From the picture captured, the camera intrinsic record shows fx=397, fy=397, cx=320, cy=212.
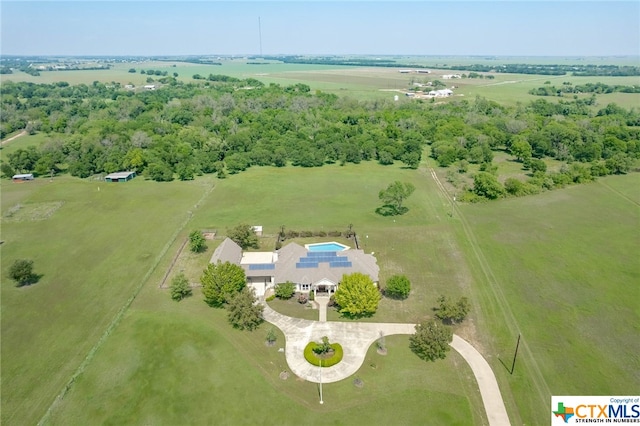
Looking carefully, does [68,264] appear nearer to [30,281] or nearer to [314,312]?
[30,281]

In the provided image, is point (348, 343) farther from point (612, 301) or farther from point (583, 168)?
point (583, 168)

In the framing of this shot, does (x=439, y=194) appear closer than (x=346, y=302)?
No

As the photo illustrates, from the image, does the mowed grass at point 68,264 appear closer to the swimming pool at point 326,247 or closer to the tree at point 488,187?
the swimming pool at point 326,247

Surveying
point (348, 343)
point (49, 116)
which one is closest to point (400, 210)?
point (348, 343)

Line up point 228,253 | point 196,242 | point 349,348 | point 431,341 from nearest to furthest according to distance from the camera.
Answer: point 431,341 → point 349,348 → point 228,253 → point 196,242

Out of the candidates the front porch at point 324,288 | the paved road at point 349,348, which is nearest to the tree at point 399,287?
the paved road at point 349,348

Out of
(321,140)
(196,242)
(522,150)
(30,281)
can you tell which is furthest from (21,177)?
(522,150)

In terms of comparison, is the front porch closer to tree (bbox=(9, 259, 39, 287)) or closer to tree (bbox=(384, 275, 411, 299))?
tree (bbox=(384, 275, 411, 299))

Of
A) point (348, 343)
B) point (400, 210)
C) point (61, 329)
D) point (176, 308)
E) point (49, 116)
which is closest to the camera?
point (348, 343)
